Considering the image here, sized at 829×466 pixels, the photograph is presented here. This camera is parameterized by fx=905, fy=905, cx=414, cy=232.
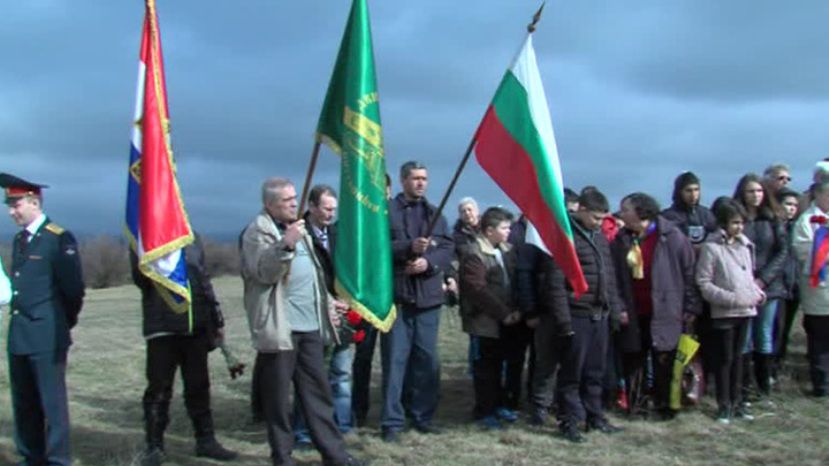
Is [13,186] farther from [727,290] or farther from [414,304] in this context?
[727,290]

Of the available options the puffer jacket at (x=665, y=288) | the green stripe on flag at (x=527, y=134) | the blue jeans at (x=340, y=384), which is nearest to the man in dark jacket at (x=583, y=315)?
the puffer jacket at (x=665, y=288)

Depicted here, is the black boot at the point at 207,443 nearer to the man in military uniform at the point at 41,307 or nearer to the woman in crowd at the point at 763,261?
the man in military uniform at the point at 41,307

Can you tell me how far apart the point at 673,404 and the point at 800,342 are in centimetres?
395

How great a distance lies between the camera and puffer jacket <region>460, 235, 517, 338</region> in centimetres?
803

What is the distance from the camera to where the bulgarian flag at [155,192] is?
6.26m

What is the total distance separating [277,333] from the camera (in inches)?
241

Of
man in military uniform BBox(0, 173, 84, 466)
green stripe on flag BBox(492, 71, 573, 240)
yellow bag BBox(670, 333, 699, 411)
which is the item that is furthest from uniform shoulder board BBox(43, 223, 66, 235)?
yellow bag BBox(670, 333, 699, 411)

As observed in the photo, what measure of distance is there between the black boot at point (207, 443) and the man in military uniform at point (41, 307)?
1019mm

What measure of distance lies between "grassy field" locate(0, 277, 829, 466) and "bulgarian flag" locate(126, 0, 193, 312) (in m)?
1.56

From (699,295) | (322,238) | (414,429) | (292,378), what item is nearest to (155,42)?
(322,238)

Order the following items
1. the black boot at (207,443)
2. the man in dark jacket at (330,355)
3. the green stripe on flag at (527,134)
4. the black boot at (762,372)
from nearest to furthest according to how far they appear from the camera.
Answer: the green stripe on flag at (527,134)
the black boot at (207,443)
the man in dark jacket at (330,355)
the black boot at (762,372)

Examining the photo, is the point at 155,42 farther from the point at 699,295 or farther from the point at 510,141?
the point at 699,295

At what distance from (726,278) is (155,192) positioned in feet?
16.2

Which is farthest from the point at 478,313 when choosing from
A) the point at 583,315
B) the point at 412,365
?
the point at 583,315
